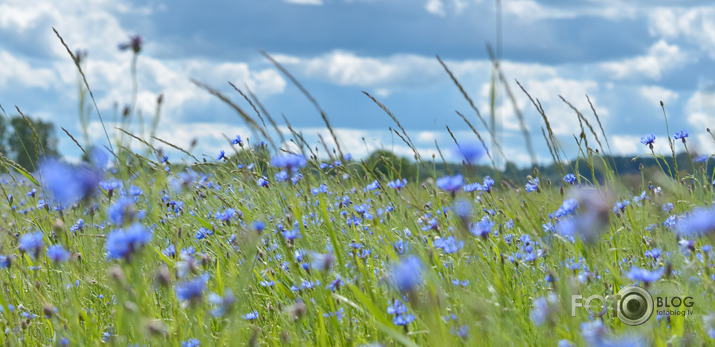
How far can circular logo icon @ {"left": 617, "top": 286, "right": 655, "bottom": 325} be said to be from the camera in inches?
82.9

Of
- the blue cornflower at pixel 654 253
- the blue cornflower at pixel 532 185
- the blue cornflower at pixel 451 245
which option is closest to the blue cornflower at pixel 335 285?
the blue cornflower at pixel 451 245

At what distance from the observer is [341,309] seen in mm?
2416

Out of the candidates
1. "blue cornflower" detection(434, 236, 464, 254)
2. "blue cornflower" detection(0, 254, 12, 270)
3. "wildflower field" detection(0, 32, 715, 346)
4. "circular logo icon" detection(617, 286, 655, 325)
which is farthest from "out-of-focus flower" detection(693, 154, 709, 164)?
"blue cornflower" detection(0, 254, 12, 270)

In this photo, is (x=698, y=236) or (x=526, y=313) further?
(x=698, y=236)

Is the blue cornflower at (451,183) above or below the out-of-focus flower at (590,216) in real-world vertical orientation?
above

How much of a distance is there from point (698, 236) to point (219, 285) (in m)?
2.21

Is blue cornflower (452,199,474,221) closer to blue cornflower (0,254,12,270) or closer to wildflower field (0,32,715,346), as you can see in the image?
wildflower field (0,32,715,346)

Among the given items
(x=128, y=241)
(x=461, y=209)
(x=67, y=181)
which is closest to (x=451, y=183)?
(x=461, y=209)

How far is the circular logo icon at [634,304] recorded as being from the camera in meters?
2.11

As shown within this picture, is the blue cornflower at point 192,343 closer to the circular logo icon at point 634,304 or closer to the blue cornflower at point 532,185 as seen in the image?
the circular logo icon at point 634,304

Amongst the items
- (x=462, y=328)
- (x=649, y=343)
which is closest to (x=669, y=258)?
(x=649, y=343)

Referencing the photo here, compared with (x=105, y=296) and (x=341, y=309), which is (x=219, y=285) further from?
(x=105, y=296)

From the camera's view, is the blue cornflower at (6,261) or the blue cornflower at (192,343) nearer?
the blue cornflower at (192,343)

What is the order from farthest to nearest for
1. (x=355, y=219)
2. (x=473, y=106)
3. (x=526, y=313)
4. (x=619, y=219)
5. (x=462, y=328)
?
(x=355, y=219) < (x=619, y=219) < (x=526, y=313) < (x=473, y=106) < (x=462, y=328)
